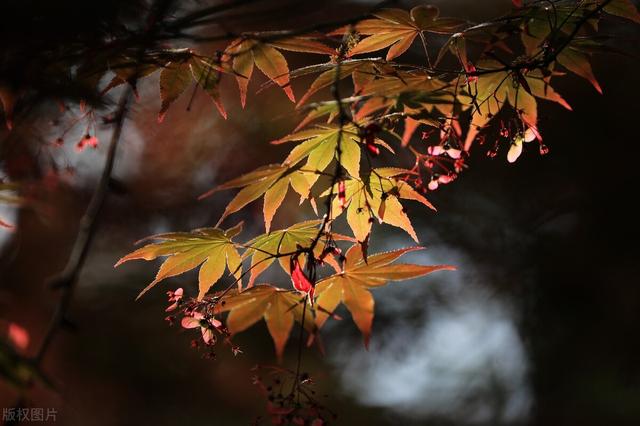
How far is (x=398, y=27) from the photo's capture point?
2.52ft

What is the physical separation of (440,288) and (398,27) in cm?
245

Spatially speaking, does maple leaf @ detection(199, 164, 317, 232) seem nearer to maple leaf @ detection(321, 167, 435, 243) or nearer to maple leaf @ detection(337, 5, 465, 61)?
maple leaf @ detection(321, 167, 435, 243)

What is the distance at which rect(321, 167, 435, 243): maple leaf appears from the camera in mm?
719

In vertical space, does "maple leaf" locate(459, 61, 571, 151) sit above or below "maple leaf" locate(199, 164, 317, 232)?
above

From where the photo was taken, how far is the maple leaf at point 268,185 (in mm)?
619

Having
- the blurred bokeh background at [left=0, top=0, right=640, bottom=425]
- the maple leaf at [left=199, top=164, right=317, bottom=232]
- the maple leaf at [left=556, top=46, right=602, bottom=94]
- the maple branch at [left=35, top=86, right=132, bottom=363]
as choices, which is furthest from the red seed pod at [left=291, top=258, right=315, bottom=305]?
the blurred bokeh background at [left=0, top=0, right=640, bottom=425]

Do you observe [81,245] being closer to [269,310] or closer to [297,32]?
[269,310]

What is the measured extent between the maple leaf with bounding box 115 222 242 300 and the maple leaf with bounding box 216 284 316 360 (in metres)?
0.10

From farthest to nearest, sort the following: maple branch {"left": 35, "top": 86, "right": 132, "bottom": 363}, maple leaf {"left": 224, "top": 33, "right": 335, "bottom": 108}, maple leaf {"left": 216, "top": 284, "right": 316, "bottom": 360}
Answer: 1. maple leaf {"left": 224, "top": 33, "right": 335, "bottom": 108}
2. maple leaf {"left": 216, "top": 284, "right": 316, "bottom": 360}
3. maple branch {"left": 35, "top": 86, "right": 132, "bottom": 363}

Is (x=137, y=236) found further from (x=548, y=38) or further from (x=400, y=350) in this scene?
(x=548, y=38)

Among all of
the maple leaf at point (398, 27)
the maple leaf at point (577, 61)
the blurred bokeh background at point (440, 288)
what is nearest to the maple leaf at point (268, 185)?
the maple leaf at point (398, 27)

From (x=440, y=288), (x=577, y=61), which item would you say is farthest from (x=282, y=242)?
(x=440, y=288)

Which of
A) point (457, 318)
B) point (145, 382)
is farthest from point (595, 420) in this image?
point (145, 382)

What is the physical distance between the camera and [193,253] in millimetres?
767
